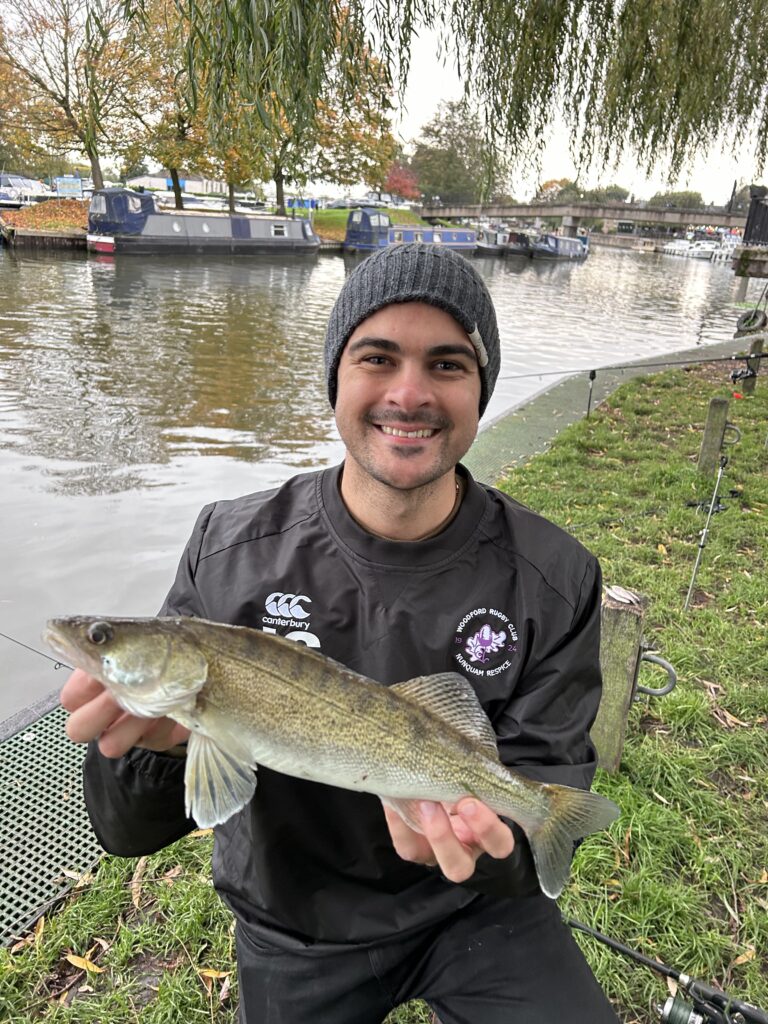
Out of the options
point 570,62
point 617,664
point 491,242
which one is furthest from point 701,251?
point 617,664

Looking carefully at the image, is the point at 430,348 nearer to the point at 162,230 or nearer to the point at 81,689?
the point at 81,689

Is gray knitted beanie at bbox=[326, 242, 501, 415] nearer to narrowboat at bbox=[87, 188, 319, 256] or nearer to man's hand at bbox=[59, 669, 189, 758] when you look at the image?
man's hand at bbox=[59, 669, 189, 758]

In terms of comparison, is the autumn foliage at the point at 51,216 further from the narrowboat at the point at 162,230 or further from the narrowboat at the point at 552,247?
the narrowboat at the point at 552,247

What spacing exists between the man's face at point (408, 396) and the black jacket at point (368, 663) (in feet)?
0.75

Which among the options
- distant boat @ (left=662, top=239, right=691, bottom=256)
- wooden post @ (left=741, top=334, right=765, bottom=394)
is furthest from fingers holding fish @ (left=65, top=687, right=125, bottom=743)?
distant boat @ (left=662, top=239, right=691, bottom=256)

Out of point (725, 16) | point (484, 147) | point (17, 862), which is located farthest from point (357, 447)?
point (725, 16)

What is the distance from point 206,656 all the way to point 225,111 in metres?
4.07

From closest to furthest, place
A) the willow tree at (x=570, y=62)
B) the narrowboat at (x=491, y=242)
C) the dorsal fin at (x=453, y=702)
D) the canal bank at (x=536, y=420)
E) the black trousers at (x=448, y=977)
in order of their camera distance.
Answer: the dorsal fin at (x=453, y=702) < the black trousers at (x=448, y=977) < the willow tree at (x=570, y=62) < the canal bank at (x=536, y=420) < the narrowboat at (x=491, y=242)

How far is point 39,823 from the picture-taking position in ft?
10.9

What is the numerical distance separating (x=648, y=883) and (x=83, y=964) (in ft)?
7.53

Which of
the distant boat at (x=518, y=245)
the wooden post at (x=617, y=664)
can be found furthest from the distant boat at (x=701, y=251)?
the wooden post at (x=617, y=664)

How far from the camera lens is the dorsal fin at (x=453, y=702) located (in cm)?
194

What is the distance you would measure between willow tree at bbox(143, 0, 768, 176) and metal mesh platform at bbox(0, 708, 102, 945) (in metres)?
3.86

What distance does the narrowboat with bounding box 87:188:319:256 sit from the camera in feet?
104
